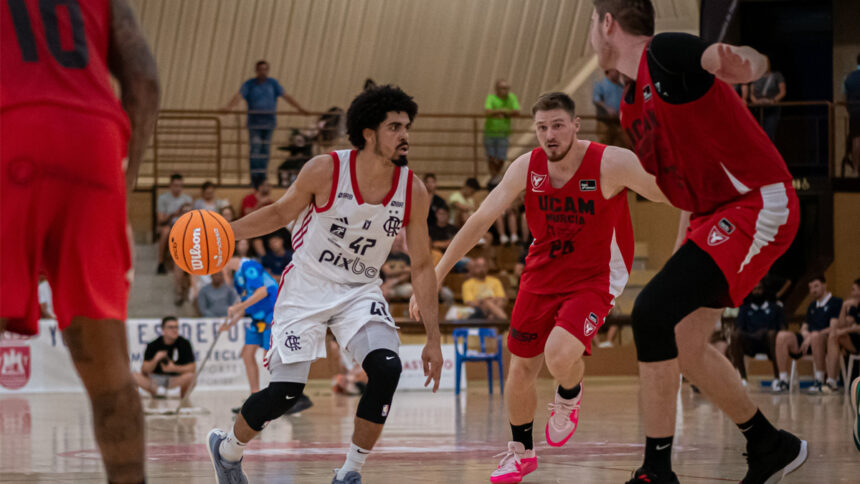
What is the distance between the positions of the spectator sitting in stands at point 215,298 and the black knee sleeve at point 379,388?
11.8 metres

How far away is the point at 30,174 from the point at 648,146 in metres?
2.69

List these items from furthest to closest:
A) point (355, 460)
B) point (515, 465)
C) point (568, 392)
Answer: point (568, 392) → point (515, 465) → point (355, 460)

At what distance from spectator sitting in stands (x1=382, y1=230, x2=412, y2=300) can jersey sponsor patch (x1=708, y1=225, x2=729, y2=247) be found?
13.1m

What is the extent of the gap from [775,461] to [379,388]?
1861 mm

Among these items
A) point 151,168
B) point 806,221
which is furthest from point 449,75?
point 806,221

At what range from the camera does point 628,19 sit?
477 cm

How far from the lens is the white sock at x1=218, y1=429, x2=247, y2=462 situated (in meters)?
5.56

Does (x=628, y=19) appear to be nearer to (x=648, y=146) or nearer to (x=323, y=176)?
(x=648, y=146)

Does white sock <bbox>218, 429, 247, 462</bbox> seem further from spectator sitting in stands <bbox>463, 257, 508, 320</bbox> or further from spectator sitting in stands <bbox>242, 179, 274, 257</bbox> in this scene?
spectator sitting in stands <bbox>242, 179, 274, 257</bbox>

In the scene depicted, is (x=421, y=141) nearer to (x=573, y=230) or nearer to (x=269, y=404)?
(x=573, y=230)

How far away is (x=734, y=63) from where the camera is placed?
421 centimetres

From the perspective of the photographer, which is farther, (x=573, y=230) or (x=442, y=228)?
(x=442, y=228)

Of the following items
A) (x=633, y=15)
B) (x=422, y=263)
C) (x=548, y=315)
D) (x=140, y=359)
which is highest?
(x=633, y=15)

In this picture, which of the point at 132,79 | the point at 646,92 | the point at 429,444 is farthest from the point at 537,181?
the point at 132,79
